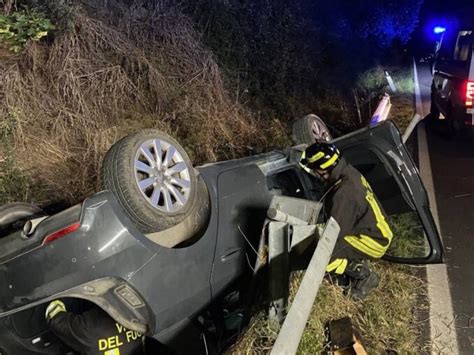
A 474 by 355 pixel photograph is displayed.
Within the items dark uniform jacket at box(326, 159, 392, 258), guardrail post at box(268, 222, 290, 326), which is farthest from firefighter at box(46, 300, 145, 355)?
dark uniform jacket at box(326, 159, 392, 258)

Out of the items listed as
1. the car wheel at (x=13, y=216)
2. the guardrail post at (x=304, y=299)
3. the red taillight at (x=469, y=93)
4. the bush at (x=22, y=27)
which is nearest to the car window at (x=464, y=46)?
the red taillight at (x=469, y=93)

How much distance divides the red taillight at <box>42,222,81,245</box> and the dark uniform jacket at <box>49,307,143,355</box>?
1.83ft

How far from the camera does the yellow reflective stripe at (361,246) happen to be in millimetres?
4086

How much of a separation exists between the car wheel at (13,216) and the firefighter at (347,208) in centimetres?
214

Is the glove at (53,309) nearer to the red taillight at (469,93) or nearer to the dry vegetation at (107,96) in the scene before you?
the dry vegetation at (107,96)

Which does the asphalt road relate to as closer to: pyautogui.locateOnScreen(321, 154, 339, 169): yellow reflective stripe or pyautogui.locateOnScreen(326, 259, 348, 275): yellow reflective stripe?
pyautogui.locateOnScreen(326, 259, 348, 275): yellow reflective stripe

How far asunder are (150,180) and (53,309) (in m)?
1.00

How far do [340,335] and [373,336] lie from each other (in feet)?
2.37

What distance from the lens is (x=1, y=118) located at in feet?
17.7

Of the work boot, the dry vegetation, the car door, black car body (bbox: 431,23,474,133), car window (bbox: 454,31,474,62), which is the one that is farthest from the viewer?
car window (bbox: 454,31,474,62)

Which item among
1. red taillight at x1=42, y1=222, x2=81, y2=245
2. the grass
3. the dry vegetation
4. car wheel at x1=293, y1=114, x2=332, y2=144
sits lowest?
the grass

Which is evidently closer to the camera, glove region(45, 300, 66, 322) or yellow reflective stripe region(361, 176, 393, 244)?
glove region(45, 300, 66, 322)

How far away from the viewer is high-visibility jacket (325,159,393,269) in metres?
4.01

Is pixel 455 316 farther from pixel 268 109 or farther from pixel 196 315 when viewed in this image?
pixel 268 109
